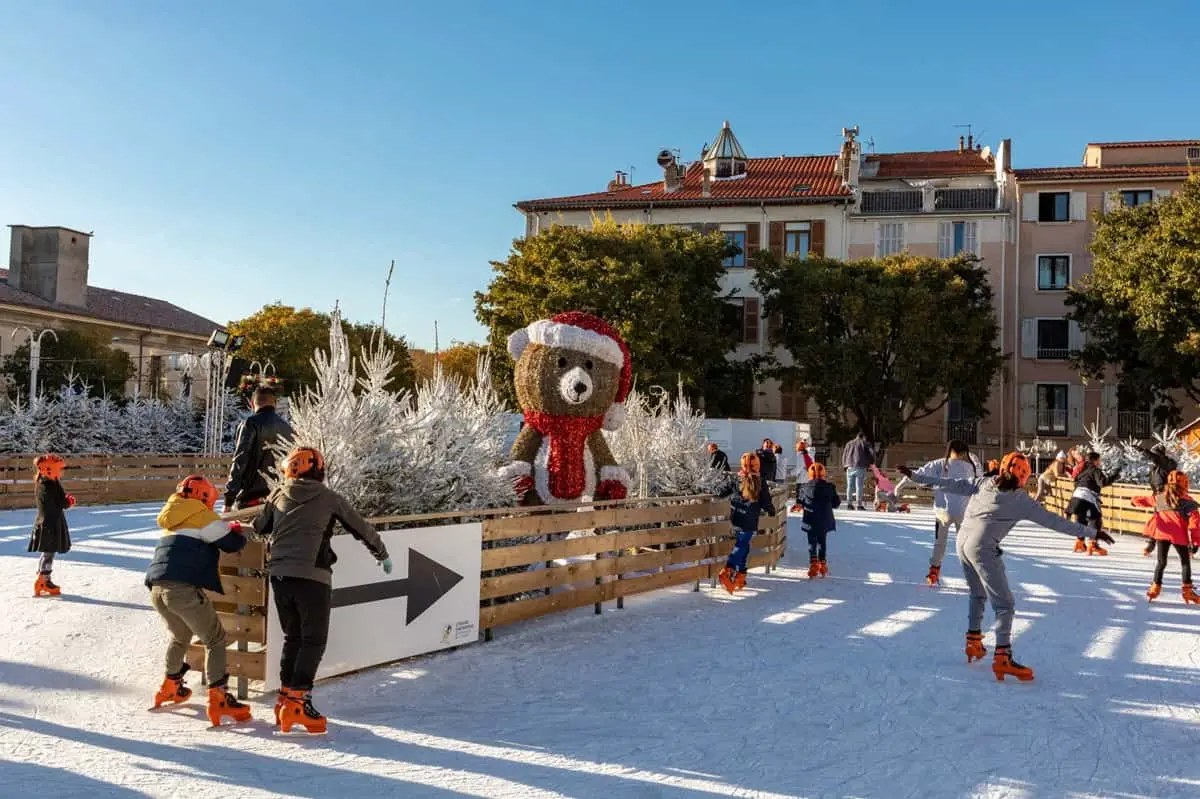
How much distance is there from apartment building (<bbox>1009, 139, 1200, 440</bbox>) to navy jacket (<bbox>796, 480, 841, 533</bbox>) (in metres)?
29.9

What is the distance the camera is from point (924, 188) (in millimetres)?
40844

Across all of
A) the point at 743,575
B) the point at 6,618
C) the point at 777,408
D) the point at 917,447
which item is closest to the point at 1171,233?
the point at 917,447

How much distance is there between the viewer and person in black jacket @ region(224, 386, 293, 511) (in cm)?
903

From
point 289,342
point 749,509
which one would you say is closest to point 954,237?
point 289,342

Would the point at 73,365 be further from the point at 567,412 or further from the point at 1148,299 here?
the point at 1148,299

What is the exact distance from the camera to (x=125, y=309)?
161 feet

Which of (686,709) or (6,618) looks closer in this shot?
(686,709)

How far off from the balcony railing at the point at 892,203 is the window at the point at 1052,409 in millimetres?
8440

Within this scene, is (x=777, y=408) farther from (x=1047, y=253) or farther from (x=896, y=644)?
(x=896, y=644)

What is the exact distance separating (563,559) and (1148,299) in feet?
89.6

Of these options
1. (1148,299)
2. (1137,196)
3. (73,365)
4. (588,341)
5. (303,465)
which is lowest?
(303,465)

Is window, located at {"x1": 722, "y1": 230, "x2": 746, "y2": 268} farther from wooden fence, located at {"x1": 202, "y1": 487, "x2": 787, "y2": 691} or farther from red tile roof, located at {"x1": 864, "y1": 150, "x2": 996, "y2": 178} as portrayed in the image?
wooden fence, located at {"x1": 202, "y1": 487, "x2": 787, "y2": 691}

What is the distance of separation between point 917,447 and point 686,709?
35.2 metres

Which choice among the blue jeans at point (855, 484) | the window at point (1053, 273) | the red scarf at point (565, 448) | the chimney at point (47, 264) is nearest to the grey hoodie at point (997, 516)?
the red scarf at point (565, 448)
